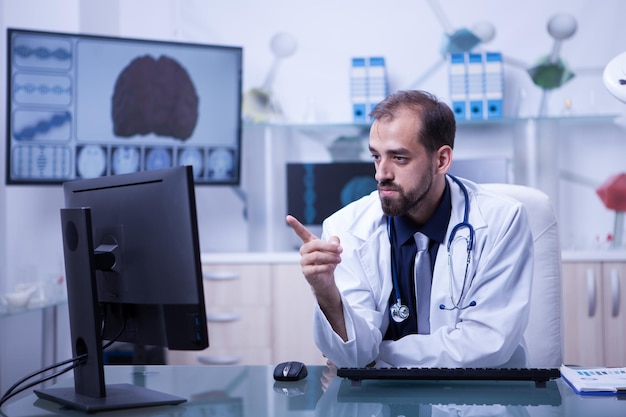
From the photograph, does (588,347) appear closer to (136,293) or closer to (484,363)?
(484,363)

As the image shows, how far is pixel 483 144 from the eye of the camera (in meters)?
4.11

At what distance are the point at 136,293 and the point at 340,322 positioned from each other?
47cm

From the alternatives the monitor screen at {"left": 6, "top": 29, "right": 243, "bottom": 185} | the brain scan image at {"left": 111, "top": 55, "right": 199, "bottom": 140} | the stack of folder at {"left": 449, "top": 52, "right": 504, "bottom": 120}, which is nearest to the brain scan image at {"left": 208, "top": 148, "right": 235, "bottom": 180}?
the monitor screen at {"left": 6, "top": 29, "right": 243, "bottom": 185}

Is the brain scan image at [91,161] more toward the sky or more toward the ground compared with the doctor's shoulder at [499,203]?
more toward the sky

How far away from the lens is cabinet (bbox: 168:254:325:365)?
367 cm

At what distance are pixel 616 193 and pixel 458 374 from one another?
9.07ft

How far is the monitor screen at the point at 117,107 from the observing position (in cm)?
336

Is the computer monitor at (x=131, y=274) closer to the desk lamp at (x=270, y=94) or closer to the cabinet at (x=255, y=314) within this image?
the cabinet at (x=255, y=314)

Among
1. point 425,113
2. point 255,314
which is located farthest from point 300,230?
point 255,314

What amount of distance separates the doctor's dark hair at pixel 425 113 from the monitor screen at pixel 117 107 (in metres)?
1.76

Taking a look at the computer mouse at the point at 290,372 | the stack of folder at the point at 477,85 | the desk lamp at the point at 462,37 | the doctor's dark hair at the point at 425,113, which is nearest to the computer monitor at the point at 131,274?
the computer mouse at the point at 290,372

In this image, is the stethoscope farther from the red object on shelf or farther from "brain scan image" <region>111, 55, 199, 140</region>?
the red object on shelf

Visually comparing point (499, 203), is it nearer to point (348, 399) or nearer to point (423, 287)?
point (423, 287)

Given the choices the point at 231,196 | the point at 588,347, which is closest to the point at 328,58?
the point at 231,196
